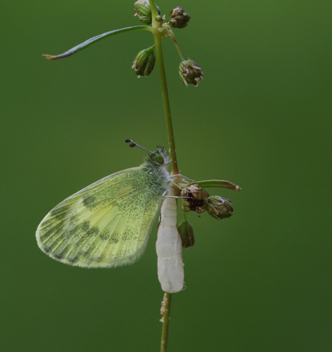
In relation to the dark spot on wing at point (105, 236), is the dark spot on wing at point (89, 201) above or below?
above

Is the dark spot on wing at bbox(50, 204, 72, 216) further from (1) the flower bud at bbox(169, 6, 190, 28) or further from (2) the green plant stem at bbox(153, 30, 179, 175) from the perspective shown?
(1) the flower bud at bbox(169, 6, 190, 28)

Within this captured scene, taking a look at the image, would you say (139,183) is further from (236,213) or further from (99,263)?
(236,213)

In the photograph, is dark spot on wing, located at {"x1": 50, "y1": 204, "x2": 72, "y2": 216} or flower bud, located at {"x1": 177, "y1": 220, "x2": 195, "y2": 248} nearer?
flower bud, located at {"x1": 177, "y1": 220, "x2": 195, "y2": 248}

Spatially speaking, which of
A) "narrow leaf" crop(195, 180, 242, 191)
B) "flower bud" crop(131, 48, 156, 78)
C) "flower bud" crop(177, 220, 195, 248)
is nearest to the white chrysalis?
"flower bud" crop(177, 220, 195, 248)

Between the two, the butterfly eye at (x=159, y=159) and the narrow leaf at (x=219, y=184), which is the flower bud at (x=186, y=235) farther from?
the butterfly eye at (x=159, y=159)

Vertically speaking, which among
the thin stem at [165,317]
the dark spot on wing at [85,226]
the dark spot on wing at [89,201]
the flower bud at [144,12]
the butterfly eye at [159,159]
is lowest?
the thin stem at [165,317]

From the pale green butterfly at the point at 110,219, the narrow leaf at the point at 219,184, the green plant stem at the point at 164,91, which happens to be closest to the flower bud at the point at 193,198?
the narrow leaf at the point at 219,184

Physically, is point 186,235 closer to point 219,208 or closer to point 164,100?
point 219,208
